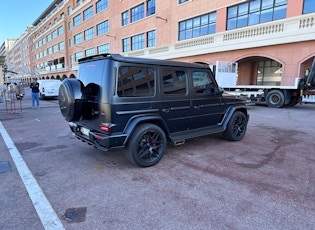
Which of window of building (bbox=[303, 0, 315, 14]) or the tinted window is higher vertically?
window of building (bbox=[303, 0, 315, 14])

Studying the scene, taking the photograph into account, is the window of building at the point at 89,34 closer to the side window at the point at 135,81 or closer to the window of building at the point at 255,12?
the window of building at the point at 255,12

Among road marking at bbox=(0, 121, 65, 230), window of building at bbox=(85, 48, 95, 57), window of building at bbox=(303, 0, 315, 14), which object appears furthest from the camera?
window of building at bbox=(85, 48, 95, 57)

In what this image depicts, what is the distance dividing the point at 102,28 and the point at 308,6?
86.3 ft

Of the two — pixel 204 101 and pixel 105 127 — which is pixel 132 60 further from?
pixel 204 101

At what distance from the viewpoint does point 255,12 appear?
14781mm

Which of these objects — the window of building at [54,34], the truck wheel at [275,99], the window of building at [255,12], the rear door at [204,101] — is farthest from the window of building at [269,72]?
the window of building at [54,34]

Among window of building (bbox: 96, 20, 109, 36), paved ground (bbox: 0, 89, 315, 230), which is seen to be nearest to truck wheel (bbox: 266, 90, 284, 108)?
paved ground (bbox: 0, 89, 315, 230)

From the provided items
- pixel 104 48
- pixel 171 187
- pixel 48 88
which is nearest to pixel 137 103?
pixel 171 187

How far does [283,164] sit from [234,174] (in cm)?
123

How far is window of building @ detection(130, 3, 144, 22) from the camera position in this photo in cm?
2396

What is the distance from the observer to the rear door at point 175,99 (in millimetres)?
4164

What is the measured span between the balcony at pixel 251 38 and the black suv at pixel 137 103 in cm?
1141

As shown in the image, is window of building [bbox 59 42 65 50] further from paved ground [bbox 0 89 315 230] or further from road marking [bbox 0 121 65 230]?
road marking [bbox 0 121 65 230]

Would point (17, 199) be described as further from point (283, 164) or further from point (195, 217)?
point (283, 164)
